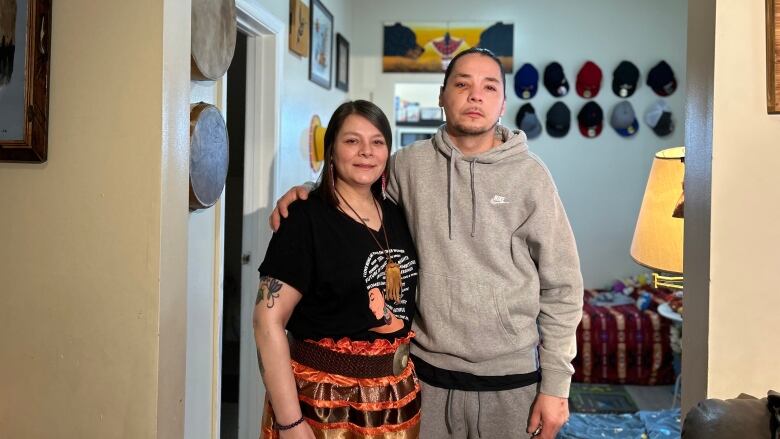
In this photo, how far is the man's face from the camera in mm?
1585

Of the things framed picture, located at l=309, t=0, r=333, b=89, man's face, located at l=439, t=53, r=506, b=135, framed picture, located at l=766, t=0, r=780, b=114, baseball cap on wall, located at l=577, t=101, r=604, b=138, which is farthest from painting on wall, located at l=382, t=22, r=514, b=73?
framed picture, located at l=766, t=0, r=780, b=114

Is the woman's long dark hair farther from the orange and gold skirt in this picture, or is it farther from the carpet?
the carpet

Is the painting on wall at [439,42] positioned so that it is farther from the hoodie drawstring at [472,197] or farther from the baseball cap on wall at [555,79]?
the hoodie drawstring at [472,197]

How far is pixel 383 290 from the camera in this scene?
5.02 feet

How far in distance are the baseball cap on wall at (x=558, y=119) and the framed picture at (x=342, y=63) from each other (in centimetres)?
158

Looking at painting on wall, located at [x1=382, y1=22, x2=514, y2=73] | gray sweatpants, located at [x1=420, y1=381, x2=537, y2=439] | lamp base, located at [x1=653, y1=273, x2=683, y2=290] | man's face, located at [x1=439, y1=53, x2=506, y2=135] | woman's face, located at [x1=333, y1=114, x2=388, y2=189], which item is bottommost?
gray sweatpants, located at [x1=420, y1=381, x2=537, y2=439]

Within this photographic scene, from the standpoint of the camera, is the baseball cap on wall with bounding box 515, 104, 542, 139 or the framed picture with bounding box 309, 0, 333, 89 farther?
the baseball cap on wall with bounding box 515, 104, 542, 139

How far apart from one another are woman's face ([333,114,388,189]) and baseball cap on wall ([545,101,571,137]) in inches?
153

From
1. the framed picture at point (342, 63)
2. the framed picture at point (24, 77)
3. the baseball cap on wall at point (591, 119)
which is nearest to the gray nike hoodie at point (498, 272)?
the framed picture at point (24, 77)

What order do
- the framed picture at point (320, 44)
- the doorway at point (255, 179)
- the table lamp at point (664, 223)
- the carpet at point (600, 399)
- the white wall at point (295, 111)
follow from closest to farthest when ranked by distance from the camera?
the table lamp at point (664, 223)
the doorway at point (255, 179)
the white wall at point (295, 111)
the framed picture at point (320, 44)
the carpet at point (600, 399)

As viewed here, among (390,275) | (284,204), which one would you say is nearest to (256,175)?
(284,204)

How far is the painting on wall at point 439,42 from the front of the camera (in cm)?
518

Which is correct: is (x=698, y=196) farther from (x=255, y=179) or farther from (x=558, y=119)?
(x=558, y=119)

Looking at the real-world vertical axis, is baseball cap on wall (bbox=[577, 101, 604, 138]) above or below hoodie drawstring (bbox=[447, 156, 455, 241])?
above
